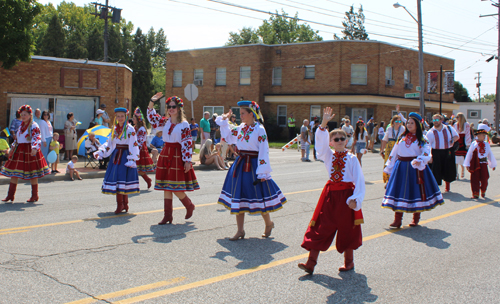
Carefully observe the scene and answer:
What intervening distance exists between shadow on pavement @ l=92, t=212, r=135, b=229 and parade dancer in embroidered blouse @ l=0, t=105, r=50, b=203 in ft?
6.82

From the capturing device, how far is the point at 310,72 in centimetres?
3609

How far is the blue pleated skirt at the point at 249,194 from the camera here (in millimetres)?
6367

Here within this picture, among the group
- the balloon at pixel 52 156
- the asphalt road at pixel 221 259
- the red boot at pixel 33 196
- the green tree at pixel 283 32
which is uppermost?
the green tree at pixel 283 32

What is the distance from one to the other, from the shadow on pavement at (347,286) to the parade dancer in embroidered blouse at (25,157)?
6.61 metres

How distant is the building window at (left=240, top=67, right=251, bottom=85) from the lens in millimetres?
37634

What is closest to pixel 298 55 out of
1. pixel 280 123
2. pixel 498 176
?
pixel 280 123

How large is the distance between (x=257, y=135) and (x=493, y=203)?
652cm

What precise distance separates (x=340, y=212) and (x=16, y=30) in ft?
55.6

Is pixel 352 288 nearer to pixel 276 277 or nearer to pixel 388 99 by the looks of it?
pixel 276 277

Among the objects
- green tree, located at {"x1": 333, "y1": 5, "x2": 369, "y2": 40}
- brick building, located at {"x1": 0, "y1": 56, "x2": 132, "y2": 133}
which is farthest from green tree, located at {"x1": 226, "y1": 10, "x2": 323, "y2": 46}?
brick building, located at {"x1": 0, "y1": 56, "x2": 132, "y2": 133}

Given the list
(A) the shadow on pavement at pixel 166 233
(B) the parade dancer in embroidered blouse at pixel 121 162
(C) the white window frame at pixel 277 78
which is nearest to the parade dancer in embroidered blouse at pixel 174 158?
(A) the shadow on pavement at pixel 166 233

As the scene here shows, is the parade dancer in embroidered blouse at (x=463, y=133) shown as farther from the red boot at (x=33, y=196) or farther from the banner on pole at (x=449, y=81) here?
the banner on pole at (x=449, y=81)

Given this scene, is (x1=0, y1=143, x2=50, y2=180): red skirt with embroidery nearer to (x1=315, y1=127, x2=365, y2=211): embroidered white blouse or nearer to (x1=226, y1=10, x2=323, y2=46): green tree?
(x1=315, y1=127, x2=365, y2=211): embroidered white blouse

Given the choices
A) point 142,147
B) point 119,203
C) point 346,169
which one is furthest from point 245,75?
point 346,169
